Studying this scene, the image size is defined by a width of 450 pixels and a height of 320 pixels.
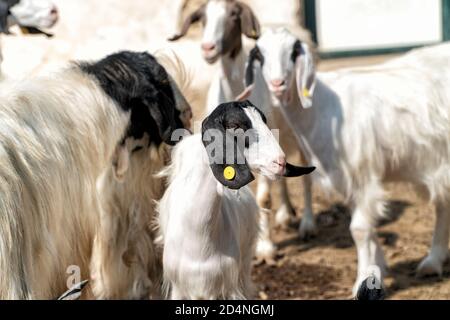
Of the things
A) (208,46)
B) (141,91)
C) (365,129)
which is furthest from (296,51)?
(141,91)

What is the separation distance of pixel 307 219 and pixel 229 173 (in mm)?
3746

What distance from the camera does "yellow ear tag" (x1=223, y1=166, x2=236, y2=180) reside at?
14.0ft

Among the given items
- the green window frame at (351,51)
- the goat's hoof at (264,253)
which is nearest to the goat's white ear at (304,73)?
the goat's hoof at (264,253)

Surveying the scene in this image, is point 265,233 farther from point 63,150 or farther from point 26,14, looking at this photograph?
point 63,150

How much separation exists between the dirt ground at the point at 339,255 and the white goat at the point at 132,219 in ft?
3.48

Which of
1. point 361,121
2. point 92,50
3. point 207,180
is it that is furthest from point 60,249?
point 92,50

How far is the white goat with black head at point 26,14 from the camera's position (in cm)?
687

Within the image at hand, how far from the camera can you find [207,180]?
4824mm

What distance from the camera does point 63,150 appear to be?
16.0ft

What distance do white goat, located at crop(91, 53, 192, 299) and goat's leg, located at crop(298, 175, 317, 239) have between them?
85.2 inches

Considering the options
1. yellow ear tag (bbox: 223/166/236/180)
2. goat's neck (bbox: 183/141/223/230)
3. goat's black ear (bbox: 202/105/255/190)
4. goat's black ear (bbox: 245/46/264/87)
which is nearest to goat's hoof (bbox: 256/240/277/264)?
goat's black ear (bbox: 245/46/264/87)

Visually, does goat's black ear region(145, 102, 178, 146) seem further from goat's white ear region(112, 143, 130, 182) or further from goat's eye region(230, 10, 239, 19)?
goat's eye region(230, 10, 239, 19)

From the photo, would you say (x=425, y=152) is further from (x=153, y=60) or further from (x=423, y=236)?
(x=153, y=60)

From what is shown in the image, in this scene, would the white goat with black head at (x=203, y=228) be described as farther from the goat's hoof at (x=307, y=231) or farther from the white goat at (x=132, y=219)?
the goat's hoof at (x=307, y=231)
